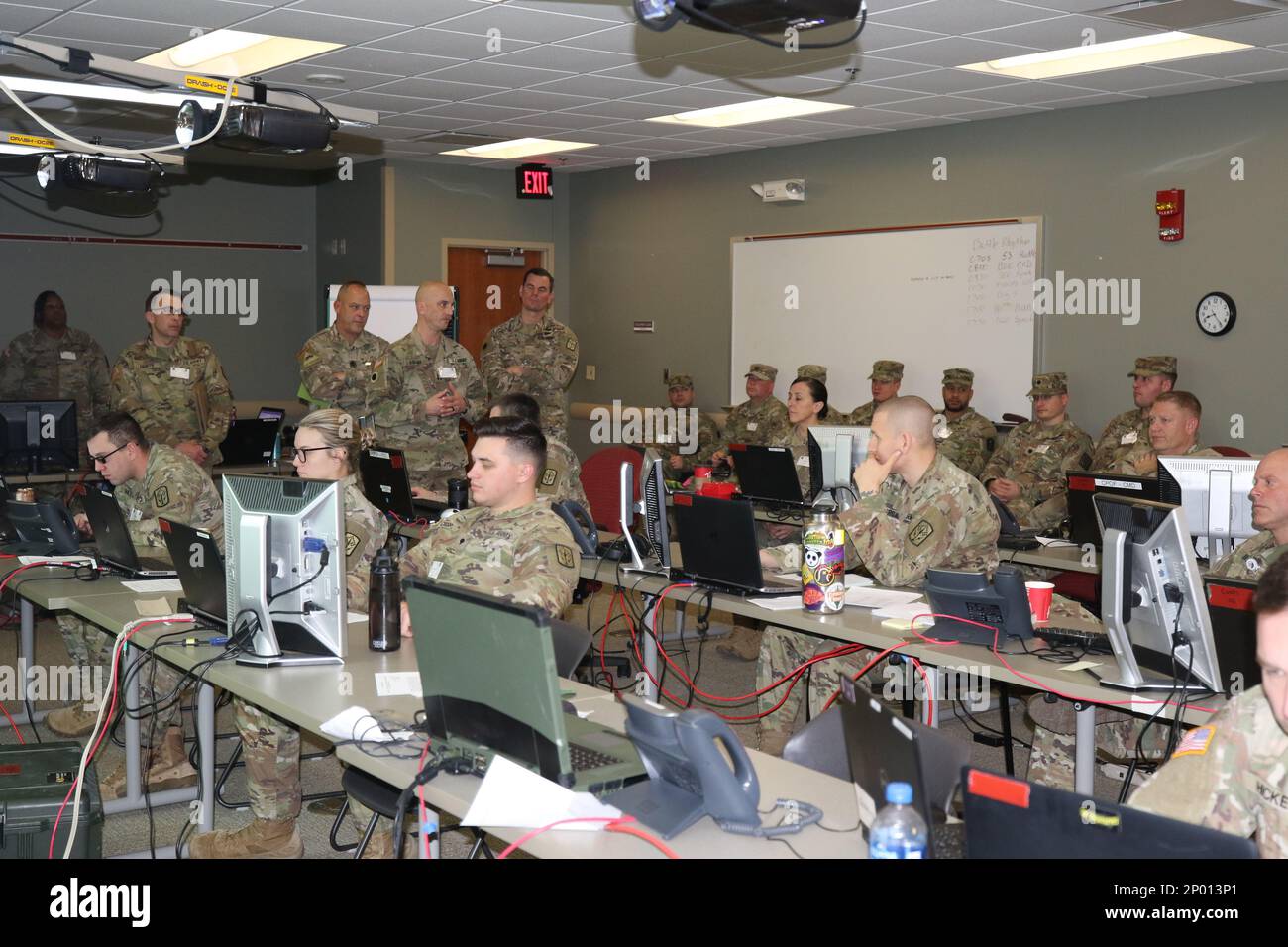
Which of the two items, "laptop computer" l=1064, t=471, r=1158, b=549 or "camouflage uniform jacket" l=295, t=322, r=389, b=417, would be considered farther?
"camouflage uniform jacket" l=295, t=322, r=389, b=417

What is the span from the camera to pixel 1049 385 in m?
7.66

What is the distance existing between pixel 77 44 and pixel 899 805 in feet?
19.5

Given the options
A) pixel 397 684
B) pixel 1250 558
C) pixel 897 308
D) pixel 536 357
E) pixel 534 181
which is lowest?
pixel 397 684

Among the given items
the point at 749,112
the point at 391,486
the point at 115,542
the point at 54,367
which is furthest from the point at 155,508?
the point at 54,367

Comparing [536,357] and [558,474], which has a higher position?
[536,357]

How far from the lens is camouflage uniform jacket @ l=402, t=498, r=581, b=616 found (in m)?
3.55

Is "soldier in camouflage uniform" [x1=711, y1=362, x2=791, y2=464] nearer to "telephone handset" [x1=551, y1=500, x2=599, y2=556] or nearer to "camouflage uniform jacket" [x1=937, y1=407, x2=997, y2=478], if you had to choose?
"camouflage uniform jacket" [x1=937, y1=407, x2=997, y2=478]

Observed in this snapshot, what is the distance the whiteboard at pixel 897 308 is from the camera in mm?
8250

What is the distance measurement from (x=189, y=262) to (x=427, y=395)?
4956mm

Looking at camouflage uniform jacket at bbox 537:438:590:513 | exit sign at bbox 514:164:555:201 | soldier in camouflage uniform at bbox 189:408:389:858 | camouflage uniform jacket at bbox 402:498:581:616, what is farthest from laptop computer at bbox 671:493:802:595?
exit sign at bbox 514:164:555:201

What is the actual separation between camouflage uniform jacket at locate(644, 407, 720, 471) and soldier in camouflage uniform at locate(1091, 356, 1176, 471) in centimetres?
320

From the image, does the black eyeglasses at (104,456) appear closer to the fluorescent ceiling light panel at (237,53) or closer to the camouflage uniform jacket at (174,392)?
the fluorescent ceiling light panel at (237,53)

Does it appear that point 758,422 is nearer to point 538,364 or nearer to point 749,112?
point 538,364
